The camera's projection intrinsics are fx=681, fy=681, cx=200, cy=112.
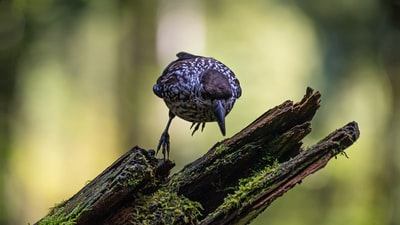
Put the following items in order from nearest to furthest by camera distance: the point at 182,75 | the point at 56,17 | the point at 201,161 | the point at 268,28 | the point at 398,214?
1. the point at 201,161
2. the point at 182,75
3. the point at 398,214
4. the point at 56,17
5. the point at 268,28

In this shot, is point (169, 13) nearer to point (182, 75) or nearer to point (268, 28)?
point (268, 28)

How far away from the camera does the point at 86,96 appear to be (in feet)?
46.4

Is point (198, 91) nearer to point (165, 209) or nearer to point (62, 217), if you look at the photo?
point (165, 209)

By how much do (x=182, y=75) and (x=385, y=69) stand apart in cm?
317

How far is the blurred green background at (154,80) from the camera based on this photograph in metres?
11.4

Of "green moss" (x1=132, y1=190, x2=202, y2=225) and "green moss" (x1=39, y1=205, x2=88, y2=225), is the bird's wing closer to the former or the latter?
"green moss" (x1=132, y1=190, x2=202, y2=225)

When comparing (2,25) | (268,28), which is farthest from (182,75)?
(268,28)

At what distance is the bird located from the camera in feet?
13.5

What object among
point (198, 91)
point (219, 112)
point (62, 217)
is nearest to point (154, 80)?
point (198, 91)

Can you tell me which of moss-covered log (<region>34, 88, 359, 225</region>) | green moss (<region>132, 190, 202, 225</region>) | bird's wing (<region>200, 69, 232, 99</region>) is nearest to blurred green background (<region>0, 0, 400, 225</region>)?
bird's wing (<region>200, 69, 232, 99</region>)

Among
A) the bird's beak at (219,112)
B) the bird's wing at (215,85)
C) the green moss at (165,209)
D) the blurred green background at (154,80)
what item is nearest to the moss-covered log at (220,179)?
the green moss at (165,209)

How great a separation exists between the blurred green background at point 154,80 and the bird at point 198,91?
517cm

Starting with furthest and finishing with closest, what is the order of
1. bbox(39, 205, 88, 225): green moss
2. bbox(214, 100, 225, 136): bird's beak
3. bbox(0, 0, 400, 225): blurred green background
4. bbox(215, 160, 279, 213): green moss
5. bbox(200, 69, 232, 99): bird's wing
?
bbox(0, 0, 400, 225): blurred green background
bbox(200, 69, 232, 99): bird's wing
bbox(214, 100, 225, 136): bird's beak
bbox(39, 205, 88, 225): green moss
bbox(215, 160, 279, 213): green moss

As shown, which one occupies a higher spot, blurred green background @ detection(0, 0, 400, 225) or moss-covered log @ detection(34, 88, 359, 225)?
blurred green background @ detection(0, 0, 400, 225)
